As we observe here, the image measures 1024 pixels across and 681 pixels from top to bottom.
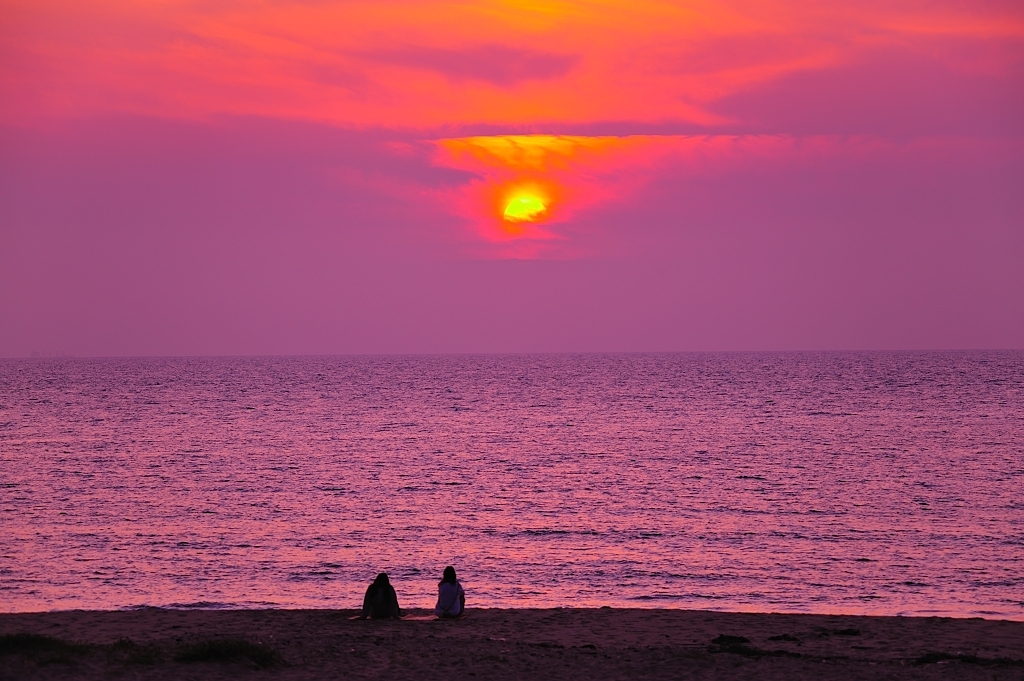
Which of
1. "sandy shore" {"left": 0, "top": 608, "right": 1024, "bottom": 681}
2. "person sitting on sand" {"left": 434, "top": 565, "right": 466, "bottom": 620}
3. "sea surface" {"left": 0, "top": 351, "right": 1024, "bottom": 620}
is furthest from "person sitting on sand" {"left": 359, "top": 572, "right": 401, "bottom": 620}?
"sea surface" {"left": 0, "top": 351, "right": 1024, "bottom": 620}

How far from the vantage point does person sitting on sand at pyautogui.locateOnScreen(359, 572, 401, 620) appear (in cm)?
2091

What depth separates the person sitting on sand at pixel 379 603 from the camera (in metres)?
20.9

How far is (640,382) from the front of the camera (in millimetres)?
170000

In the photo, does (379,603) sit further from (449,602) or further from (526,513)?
(526,513)

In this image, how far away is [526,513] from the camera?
38.0 metres

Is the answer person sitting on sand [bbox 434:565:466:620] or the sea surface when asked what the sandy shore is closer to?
person sitting on sand [bbox 434:565:466:620]

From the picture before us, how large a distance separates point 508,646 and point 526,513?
19.9 meters

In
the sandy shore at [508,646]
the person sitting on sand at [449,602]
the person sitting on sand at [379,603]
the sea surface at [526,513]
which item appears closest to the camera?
the sandy shore at [508,646]

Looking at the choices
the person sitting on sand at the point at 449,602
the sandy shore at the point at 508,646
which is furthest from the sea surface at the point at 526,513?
the person sitting on sand at the point at 449,602

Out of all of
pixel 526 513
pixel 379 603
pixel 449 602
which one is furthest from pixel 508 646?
pixel 526 513

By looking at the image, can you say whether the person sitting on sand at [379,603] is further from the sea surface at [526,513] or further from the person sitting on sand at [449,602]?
the sea surface at [526,513]

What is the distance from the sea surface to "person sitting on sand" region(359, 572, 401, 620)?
101 inches

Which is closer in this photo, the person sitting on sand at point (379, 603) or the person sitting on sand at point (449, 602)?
the person sitting on sand at point (379, 603)

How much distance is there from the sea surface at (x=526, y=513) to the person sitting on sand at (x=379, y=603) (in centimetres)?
258
